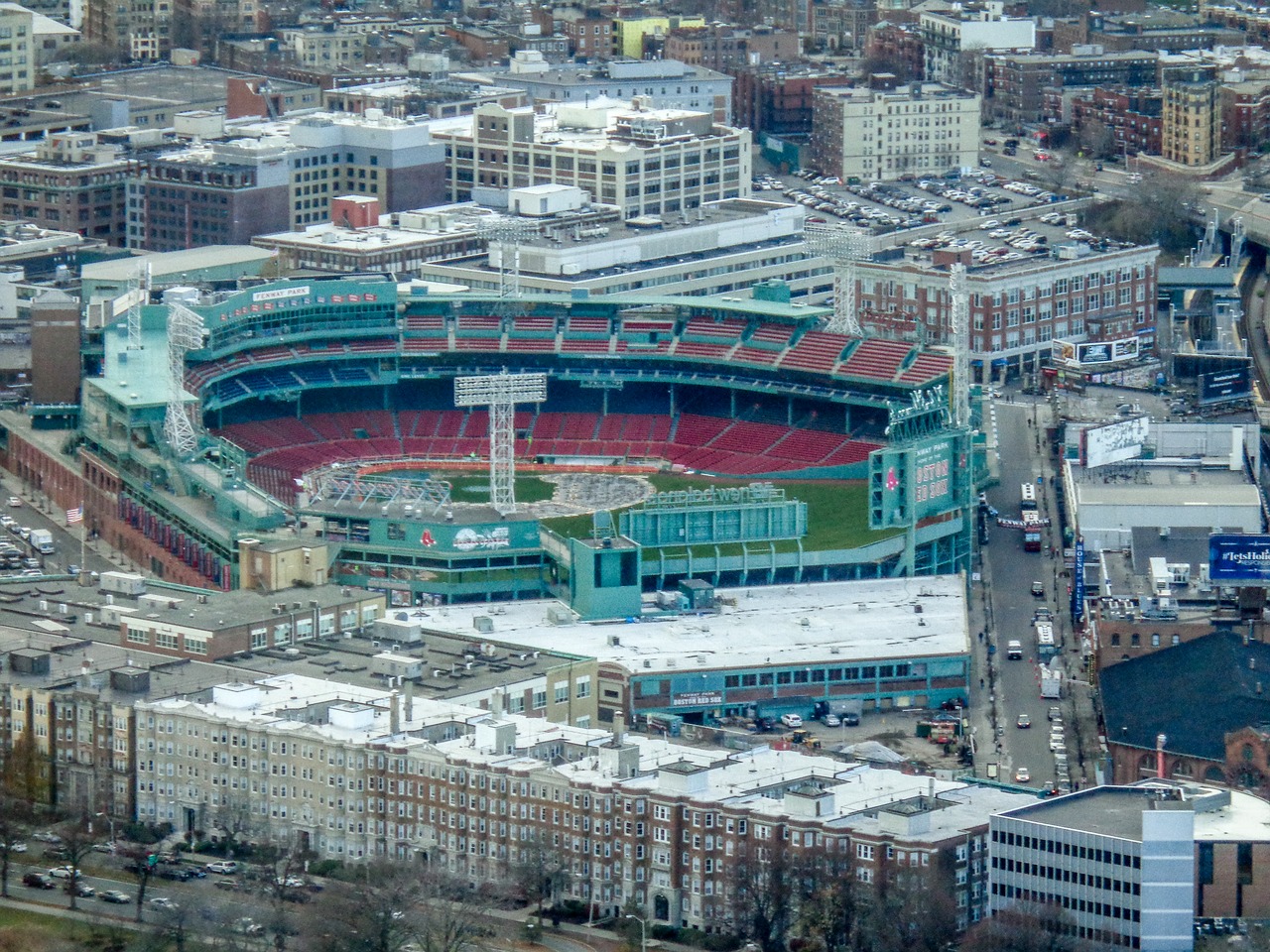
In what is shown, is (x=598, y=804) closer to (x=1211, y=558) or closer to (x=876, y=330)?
(x=1211, y=558)

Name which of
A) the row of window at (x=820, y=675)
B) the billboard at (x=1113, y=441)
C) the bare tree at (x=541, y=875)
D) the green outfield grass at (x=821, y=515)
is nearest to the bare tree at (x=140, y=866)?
the bare tree at (x=541, y=875)

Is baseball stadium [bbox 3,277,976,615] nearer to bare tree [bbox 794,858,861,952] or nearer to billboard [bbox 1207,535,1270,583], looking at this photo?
billboard [bbox 1207,535,1270,583]

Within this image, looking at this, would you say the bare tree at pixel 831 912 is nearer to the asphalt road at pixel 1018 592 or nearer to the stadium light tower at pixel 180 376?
the asphalt road at pixel 1018 592

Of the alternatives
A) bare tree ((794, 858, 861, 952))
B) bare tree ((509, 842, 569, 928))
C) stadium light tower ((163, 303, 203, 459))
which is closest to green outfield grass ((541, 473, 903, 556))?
stadium light tower ((163, 303, 203, 459))

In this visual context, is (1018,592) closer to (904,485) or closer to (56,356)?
(904,485)

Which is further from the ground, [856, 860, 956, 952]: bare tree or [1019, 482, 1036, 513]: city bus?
[1019, 482, 1036, 513]: city bus

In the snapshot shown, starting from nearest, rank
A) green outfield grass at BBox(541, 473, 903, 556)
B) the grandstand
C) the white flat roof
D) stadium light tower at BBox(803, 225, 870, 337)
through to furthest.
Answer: the white flat roof < green outfield grass at BBox(541, 473, 903, 556) < the grandstand < stadium light tower at BBox(803, 225, 870, 337)

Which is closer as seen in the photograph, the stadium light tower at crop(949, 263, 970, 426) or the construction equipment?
the construction equipment
